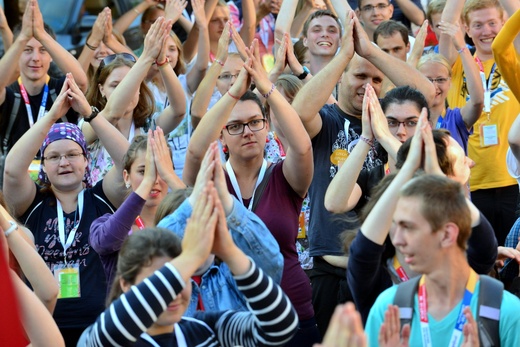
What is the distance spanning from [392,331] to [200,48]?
15.4 ft

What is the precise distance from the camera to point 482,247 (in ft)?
12.8

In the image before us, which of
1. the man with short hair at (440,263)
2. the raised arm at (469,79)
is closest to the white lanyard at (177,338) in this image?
the man with short hair at (440,263)

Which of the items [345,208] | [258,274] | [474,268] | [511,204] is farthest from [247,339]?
[511,204]

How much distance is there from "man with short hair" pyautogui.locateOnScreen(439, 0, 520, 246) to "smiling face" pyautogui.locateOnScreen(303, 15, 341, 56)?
2.53 ft

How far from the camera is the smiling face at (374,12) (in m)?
8.38

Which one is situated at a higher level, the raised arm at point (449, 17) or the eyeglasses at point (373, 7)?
the eyeglasses at point (373, 7)

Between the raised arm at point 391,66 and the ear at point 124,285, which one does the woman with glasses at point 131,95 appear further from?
the ear at point 124,285

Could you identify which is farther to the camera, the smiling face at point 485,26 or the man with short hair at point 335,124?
the smiling face at point 485,26

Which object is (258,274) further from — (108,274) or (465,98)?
(465,98)

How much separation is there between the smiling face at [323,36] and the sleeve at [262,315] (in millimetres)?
3896

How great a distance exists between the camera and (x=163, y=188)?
17.3ft

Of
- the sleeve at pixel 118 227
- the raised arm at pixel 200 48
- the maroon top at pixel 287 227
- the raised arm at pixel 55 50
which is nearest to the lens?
the sleeve at pixel 118 227

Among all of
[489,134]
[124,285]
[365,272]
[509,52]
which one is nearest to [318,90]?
[509,52]

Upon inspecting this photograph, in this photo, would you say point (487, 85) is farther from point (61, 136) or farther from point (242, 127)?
point (61, 136)
